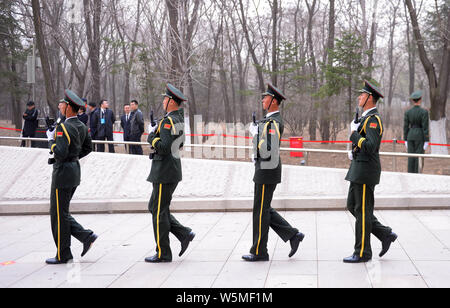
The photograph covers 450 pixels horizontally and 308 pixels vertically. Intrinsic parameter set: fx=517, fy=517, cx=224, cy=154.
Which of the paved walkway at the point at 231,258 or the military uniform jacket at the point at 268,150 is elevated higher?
the military uniform jacket at the point at 268,150

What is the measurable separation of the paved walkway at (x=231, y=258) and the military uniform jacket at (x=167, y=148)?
1.03 metres

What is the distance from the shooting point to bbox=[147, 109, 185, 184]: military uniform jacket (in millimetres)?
5895

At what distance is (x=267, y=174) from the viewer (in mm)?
5914

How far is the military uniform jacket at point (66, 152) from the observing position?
236 inches

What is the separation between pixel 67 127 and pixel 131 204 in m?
3.53

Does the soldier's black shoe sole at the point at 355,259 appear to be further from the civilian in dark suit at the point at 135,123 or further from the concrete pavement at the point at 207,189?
the civilian in dark suit at the point at 135,123

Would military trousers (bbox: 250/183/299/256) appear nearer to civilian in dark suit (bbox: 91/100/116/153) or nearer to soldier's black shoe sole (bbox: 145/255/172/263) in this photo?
soldier's black shoe sole (bbox: 145/255/172/263)

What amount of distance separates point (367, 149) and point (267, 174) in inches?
44.8

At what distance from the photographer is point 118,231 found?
26.1 feet

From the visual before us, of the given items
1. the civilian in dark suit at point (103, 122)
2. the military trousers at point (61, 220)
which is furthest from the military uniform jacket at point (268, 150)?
the civilian in dark suit at point (103, 122)

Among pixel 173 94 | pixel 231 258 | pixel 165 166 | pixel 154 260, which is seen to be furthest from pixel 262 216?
pixel 173 94

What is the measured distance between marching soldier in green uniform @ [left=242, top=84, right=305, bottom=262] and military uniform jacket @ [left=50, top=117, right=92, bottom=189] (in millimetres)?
Answer: 2106

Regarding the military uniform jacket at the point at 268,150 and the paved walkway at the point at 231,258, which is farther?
the military uniform jacket at the point at 268,150
